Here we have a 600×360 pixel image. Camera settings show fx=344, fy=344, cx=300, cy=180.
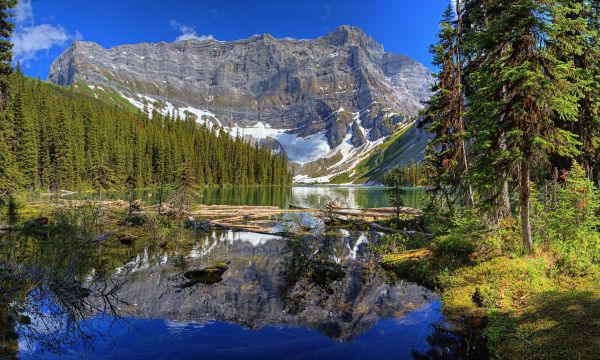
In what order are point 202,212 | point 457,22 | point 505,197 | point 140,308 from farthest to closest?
point 202,212 → point 457,22 → point 505,197 → point 140,308

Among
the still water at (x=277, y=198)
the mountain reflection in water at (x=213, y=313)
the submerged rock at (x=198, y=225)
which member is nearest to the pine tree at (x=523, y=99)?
the mountain reflection in water at (x=213, y=313)

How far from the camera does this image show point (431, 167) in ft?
97.1

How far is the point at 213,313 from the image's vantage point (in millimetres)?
12828

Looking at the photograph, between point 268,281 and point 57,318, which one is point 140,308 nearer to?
point 57,318

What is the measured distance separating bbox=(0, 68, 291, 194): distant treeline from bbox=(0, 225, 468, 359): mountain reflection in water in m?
19.9

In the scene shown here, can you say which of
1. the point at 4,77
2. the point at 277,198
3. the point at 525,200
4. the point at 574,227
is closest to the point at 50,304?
the point at 525,200

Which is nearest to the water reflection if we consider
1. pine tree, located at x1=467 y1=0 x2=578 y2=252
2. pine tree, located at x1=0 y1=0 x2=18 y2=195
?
pine tree, located at x1=467 y1=0 x2=578 y2=252

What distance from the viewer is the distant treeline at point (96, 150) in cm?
5762

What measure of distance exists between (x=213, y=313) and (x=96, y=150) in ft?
307

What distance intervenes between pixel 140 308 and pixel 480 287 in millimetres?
13008

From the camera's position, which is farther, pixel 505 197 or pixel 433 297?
pixel 505 197

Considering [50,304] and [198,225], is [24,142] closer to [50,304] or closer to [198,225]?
[198,225]

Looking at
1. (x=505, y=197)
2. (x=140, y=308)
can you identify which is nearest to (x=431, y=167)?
(x=505, y=197)

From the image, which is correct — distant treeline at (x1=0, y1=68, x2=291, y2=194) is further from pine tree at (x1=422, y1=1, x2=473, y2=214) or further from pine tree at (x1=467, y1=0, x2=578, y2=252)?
pine tree at (x1=467, y1=0, x2=578, y2=252)
